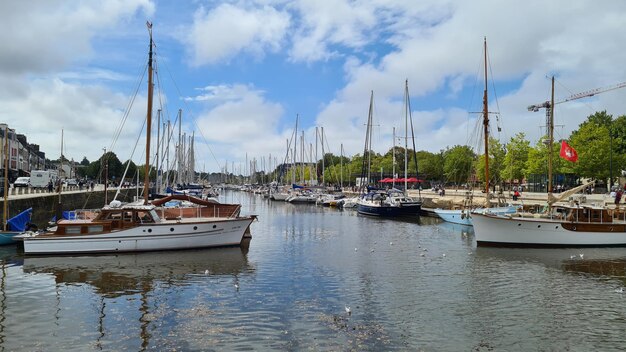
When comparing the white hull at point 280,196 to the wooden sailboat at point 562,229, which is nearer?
the wooden sailboat at point 562,229

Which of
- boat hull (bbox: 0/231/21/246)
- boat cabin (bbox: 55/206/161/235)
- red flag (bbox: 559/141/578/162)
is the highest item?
red flag (bbox: 559/141/578/162)

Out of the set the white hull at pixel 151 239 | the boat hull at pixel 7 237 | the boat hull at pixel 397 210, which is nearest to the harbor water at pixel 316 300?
the white hull at pixel 151 239

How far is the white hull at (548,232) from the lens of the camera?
32.7 m

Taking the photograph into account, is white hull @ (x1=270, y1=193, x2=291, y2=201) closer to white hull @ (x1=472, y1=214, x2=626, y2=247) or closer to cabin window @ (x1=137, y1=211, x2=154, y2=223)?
white hull @ (x1=472, y1=214, x2=626, y2=247)

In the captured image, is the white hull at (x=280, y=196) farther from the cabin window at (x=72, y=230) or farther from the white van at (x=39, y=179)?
the cabin window at (x=72, y=230)

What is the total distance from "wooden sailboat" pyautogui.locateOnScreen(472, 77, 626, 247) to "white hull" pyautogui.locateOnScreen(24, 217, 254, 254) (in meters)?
18.3

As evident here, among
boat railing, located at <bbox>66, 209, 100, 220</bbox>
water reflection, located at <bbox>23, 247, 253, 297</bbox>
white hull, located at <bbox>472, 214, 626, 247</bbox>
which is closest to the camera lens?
water reflection, located at <bbox>23, 247, 253, 297</bbox>

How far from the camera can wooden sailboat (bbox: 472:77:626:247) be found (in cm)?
3278

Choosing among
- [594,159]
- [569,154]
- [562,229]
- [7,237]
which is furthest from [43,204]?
[594,159]

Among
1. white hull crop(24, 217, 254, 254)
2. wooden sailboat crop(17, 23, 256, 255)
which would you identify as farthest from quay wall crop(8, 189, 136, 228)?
white hull crop(24, 217, 254, 254)

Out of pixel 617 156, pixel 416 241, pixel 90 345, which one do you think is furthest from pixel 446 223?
pixel 90 345

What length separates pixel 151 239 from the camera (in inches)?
1120

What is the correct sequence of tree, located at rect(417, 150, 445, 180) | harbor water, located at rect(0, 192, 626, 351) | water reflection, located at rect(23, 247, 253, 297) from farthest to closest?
tree, located at rect(417, 150, 445, 180)
water reflection, located at rect(23, 247, 253, 297)
harbor water, located at rect(0, 192, 626, 351)

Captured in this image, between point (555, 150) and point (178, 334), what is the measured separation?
81.6m
